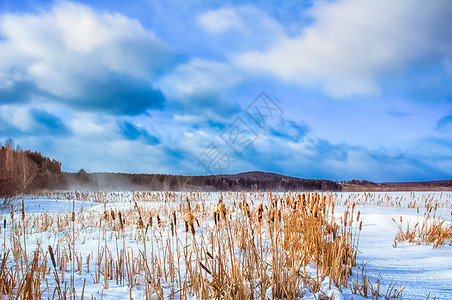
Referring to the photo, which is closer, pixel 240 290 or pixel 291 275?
pixel 240 290

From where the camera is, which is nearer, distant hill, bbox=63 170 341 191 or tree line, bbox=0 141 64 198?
tree line, bbox=0 141 64 198

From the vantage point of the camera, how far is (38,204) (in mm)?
13703

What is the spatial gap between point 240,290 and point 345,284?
1.15 meters

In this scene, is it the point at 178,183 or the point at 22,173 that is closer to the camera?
the point at 22,173

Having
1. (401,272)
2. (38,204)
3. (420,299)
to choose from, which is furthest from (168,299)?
(38,204)

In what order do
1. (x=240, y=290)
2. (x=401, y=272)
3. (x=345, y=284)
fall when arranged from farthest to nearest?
(x=401, y=272), (x=345, y=284), (x=240, y=290)

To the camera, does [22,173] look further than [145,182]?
No

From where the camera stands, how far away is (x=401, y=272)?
130 inches

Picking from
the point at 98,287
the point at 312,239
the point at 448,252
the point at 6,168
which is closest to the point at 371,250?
the point at 448,252

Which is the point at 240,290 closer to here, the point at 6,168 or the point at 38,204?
the point at 38,204

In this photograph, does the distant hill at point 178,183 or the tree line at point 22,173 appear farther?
the distant hill at point 178,183

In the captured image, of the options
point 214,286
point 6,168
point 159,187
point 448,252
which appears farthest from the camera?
point 159,187

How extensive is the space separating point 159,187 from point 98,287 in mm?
27850

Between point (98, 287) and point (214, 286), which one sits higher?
point (214, 286)
